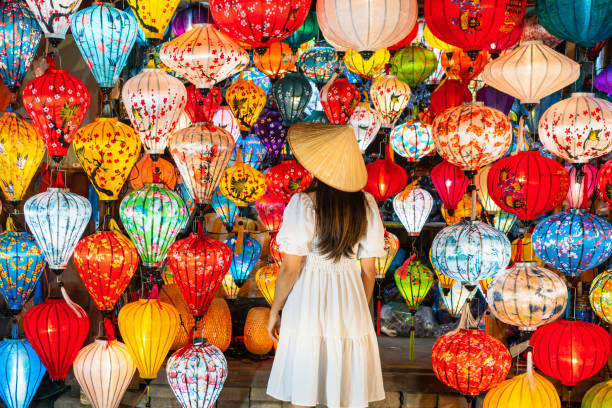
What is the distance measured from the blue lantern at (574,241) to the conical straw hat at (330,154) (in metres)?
1.05

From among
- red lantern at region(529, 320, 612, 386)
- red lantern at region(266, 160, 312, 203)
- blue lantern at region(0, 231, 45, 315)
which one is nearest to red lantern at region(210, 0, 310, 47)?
red lantern at region(266, 160, 312, 203)

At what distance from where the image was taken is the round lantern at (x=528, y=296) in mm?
3150

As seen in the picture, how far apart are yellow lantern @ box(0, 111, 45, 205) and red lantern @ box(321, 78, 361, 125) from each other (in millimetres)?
1546

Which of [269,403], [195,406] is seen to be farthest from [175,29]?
[269,403]

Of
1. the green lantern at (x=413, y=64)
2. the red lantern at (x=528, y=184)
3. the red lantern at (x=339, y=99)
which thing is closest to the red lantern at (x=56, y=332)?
the red lantern at (x=339, y=99)

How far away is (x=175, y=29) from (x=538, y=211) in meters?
2.33

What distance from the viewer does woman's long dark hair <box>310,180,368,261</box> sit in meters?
2.72

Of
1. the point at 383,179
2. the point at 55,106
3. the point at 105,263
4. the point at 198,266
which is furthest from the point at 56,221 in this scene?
the point at 383,179

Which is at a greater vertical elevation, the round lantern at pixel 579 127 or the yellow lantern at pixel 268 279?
the round lantern at pixel 579 127

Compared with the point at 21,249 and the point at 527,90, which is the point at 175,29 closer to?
the point at 21,249

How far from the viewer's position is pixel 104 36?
299cm

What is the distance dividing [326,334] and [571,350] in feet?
4.42

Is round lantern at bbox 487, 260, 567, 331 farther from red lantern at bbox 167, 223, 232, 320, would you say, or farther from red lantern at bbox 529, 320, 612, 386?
red lantern at bbox 167, 223, 232, 320

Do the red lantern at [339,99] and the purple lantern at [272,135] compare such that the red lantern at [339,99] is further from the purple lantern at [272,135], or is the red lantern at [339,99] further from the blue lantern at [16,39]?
the blue lantern at [16,39]
